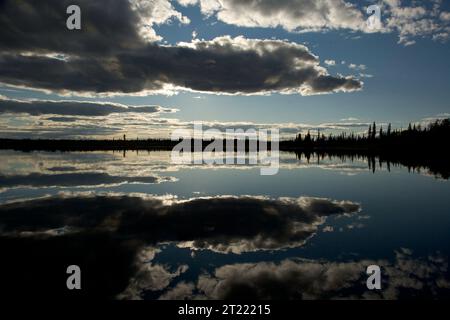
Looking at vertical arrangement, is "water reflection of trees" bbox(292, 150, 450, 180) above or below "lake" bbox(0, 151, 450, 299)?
above

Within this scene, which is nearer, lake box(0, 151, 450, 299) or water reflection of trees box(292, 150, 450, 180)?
lake box(0, 151, 450, 299)

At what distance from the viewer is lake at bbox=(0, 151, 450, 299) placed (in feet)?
31.3

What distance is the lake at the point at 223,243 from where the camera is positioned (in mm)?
9547

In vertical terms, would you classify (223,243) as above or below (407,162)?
below

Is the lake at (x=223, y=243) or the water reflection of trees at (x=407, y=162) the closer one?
the lake at (x=223, y=243)

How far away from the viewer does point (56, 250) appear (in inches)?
484

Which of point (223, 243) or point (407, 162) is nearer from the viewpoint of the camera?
point (223, 243)

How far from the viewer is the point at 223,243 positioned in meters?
13.6

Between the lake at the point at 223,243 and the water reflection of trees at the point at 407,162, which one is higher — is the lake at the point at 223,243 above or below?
below

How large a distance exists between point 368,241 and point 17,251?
14830mm

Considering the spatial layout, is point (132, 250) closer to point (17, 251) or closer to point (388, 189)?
point (17, 251)
